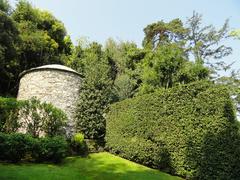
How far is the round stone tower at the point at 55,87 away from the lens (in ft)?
64.7

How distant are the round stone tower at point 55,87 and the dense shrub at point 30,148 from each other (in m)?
4.87

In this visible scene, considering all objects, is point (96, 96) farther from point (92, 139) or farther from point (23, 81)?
point (23, 81)

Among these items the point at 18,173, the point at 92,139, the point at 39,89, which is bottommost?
the point at 18,173

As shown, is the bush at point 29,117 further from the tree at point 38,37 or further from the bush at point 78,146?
the tree at point 38,37

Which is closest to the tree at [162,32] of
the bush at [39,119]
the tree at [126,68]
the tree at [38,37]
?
the tree at [126,68]

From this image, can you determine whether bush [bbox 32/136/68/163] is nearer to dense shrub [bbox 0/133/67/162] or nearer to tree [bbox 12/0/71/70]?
dense shrub [bbox 0/133/67/162]

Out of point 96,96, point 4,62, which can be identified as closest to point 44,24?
point 4,62

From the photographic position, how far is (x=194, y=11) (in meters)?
32.4

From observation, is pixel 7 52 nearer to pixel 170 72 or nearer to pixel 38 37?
pixel 38 37

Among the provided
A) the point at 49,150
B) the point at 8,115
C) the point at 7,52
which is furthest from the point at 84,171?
the point at 7,52

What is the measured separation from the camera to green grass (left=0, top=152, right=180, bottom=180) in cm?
1116

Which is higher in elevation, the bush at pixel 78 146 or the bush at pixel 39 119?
the bush at pixel 39 119

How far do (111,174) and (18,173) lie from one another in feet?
12.8

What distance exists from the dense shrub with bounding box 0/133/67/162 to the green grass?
56 cm
